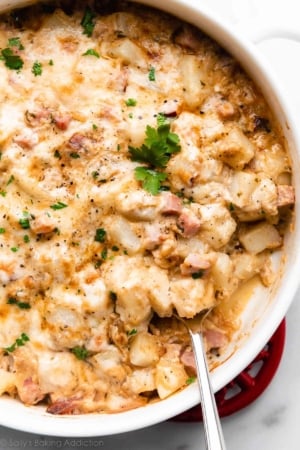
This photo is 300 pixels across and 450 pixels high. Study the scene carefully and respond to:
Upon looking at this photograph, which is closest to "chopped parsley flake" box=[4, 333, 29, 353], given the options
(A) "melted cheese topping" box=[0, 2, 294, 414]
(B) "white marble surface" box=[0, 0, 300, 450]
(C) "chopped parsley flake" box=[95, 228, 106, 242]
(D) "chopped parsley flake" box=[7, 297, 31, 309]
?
(A) "melted cheese topping" box=[0, 2, 294, 414]

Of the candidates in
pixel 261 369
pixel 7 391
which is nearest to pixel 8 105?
pixel 7 391

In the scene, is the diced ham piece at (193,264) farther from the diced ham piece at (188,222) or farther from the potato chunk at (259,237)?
the potato chunk at (259,237)

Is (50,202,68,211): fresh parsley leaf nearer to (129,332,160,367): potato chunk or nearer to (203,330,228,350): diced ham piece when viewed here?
(129,332,160,367): potato chunk

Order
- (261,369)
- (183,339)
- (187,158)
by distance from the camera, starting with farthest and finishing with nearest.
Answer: (261,369)
(183,339)
(187,158)

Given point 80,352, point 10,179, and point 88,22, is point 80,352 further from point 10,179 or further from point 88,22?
point 88,22

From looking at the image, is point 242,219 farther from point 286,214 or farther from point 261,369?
point 261,369

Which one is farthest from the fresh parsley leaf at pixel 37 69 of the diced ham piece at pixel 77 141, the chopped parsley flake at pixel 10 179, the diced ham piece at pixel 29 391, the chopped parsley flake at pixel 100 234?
the diced ham piece at pixel 29 391

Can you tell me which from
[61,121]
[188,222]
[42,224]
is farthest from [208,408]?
[61,121]
